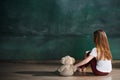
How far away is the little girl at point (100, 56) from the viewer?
209 inches

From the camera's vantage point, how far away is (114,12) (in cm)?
696

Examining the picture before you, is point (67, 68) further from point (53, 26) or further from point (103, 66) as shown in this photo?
point (53, 26)

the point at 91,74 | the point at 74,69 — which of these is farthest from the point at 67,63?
the point at 91,74

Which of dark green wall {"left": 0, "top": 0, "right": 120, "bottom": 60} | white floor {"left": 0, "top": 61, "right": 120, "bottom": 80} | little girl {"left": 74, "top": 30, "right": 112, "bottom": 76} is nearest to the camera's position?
white floor {"left": 0, "top": 61, "right": 120, "bottom": 80}

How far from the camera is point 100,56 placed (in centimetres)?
532

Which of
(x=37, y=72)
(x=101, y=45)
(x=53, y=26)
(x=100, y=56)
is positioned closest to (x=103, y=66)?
(x=100, y=56)

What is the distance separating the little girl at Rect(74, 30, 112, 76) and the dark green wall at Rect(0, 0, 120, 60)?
1550mm

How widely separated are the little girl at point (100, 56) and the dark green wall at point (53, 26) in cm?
155

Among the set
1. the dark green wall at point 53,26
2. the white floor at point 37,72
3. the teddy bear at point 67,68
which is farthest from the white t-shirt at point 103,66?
the dark green wall at point 53,26

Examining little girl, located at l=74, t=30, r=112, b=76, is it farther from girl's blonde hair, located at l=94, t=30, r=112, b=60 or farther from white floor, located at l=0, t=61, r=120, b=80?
white floor, located at l=0, t=61, r=120, b=80

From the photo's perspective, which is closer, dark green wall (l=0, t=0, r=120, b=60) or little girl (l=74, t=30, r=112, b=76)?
little girl (l=74, t=30, r=112, b=76)

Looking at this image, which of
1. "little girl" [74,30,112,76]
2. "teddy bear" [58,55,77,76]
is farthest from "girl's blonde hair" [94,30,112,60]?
"teddy bear" [58,55,77,76]

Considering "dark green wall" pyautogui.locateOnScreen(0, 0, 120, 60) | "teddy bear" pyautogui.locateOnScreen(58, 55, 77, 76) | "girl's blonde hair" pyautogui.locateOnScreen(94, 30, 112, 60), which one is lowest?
"teddy bear" pyautogui.locateOnScreen(58, 55, 77, 76)

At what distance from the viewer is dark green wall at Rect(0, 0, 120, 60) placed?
271 inches
